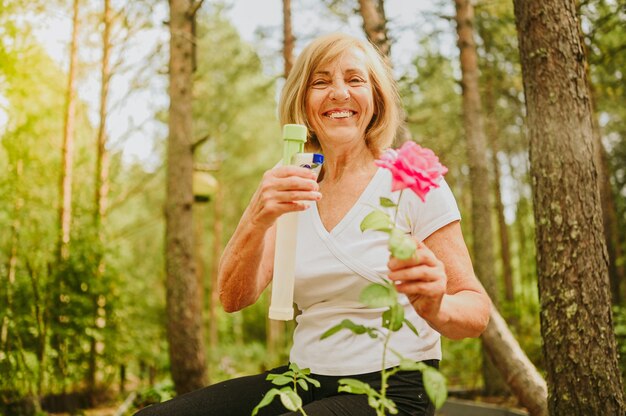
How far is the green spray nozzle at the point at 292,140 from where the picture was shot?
1.24 metres

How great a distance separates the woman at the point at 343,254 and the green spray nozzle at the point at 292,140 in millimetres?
41

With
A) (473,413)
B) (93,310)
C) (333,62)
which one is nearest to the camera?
(333,62)

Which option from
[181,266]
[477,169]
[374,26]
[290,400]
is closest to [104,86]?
[181,266]

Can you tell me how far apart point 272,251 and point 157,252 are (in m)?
21.5

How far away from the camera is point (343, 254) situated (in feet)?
4.98

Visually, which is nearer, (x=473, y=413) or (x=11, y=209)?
(x=11, y=209)

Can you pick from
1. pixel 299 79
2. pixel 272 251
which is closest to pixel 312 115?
pixel 299 79

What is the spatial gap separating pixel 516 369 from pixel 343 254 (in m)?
2.77

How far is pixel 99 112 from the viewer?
30.1 feet

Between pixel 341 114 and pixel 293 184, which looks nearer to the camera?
pixel 293 184

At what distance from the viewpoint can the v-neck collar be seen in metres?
1.54

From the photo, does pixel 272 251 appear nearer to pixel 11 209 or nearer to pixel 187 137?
pixel 11 209

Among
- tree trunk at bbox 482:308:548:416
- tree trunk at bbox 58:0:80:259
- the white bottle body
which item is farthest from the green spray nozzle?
tree trunk at bbox 58:0:80:259

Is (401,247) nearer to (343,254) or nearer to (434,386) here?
(434,386)
